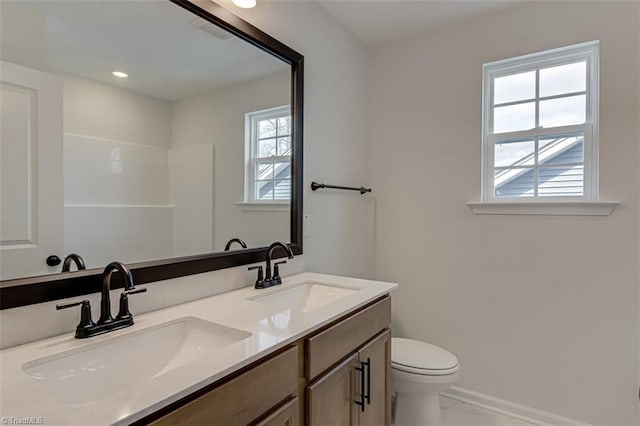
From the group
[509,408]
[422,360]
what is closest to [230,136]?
[422,360]

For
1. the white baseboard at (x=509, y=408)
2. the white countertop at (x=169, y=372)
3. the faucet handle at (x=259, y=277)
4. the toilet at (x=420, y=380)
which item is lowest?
the white baseboard at (x=509, y=408)

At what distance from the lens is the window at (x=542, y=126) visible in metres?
1.88

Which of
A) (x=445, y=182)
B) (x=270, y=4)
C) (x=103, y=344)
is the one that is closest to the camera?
(x=103, y=344)

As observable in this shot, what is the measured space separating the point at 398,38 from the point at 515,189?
51.3 inches

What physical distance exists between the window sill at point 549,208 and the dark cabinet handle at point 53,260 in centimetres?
208

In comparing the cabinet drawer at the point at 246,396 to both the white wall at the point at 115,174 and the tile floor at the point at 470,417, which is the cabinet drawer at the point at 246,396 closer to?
the white wall at the point at 115,174

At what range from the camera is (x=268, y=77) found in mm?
1734

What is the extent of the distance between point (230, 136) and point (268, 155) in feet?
0.77

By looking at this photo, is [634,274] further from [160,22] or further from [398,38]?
[160,22]

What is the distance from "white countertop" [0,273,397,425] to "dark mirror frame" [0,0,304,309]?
0.36 feet

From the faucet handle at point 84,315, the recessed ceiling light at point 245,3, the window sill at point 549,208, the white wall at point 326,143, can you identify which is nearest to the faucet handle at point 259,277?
the white wall at point 326,143

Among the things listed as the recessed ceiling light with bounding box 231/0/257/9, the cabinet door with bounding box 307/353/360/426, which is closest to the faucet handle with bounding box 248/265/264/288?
the cabinet door with bounding box 307/353/360/426

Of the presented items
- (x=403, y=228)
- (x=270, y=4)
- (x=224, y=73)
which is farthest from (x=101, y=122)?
(x=403, y=228)

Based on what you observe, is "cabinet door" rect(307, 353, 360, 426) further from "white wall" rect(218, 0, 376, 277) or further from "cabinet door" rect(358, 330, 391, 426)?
"white wall" rect(218, 0, 376, 277)
